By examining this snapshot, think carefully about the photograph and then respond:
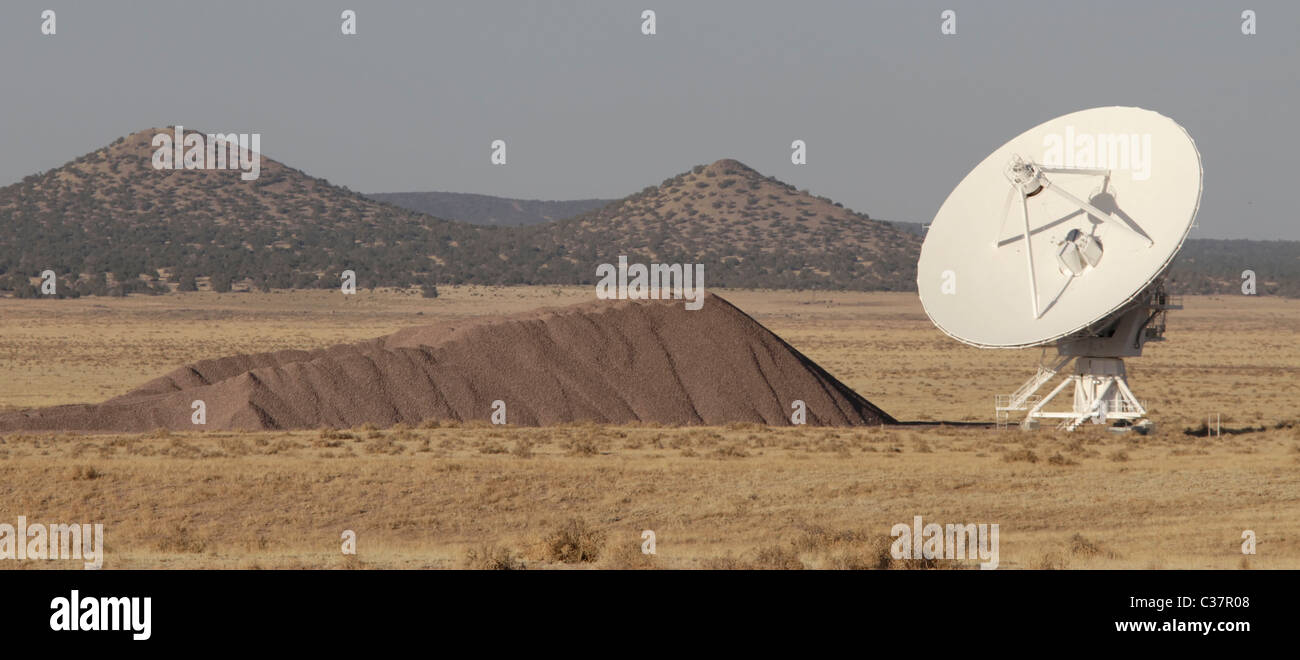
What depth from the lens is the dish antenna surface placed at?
35.5 metres

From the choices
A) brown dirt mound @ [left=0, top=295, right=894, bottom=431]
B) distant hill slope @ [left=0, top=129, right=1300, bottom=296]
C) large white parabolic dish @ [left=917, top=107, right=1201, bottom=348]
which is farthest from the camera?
distant hill slope @ [left=0, top=129, right=1300, bottom=296]

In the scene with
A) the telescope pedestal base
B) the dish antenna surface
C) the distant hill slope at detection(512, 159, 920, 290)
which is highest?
the distant hill slope at detection(512, 159, 920, 290)

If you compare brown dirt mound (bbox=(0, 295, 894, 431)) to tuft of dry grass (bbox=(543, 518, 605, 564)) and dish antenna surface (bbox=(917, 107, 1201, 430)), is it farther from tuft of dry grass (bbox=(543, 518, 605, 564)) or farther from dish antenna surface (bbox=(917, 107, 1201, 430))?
tuft of dry grass (bbox=(543, 518, 605, 564))

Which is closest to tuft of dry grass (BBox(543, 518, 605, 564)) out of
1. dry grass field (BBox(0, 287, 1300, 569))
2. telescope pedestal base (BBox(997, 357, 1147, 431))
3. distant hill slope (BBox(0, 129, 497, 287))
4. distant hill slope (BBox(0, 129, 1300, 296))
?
dry grass field (BBox(0, 287, 1300, 569))

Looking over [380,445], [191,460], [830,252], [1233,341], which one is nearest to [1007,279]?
[380,445]

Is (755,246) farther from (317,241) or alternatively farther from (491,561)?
(491,561)

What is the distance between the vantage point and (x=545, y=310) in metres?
45.6

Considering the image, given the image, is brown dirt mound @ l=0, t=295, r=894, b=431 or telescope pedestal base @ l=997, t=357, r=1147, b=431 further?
brown dirt mound @ l=0, t=295, r=894, b=431

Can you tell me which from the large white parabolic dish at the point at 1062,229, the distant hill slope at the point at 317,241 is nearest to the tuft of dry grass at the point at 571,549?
the large white parabolic dish at the point at 1062,229

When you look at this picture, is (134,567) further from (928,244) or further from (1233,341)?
(1233,341)

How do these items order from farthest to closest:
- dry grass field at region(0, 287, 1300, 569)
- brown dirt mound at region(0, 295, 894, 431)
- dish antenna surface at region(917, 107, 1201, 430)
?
brown dirt mound at region(0, 295, 894, 431) → dish antenna surface at region(917, 107, 1201, 430) → dry grass field at region(0, 287, 1300, 569)

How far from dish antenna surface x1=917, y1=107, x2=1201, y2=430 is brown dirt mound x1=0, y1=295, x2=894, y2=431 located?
5.13m

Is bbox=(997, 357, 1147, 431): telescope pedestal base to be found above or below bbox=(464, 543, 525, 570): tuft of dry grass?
above
